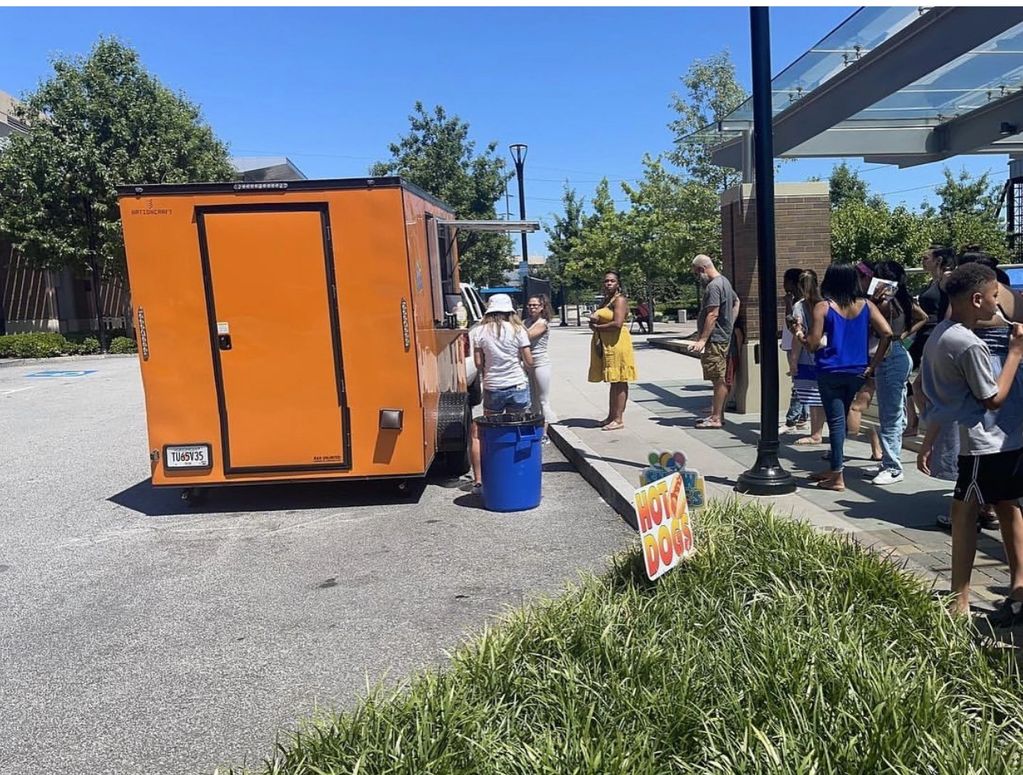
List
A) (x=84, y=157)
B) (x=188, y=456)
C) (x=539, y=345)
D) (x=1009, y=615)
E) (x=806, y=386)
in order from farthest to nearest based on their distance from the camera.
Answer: (x=84, y=157), (x=539, y=345), (x=806, y=386), (x=188, y=456), (x=1009, y=615)

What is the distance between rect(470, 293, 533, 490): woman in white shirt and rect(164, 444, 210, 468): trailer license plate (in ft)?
7.42

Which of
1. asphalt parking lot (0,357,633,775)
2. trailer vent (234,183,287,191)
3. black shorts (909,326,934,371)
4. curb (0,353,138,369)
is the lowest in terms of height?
asphalt parking lot (0,357,633,775)

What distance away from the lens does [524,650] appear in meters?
3.38

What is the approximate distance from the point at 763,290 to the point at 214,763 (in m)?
4.88

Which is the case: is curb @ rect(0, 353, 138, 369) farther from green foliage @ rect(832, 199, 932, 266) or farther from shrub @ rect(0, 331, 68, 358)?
green foliage @ rect(832, 199, 932, 266)

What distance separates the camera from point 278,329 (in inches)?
267

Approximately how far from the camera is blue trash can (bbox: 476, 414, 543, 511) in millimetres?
6531

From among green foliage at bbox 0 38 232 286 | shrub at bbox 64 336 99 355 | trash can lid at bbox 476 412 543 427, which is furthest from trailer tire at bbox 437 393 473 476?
shrub at bbox 64 336 99 355

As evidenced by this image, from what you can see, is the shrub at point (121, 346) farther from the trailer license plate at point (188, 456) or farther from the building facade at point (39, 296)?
the trailer license plate at point (188, 456)

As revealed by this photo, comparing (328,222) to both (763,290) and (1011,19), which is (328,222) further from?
(1011,19)

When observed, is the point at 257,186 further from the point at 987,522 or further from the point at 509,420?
the point at 987,522

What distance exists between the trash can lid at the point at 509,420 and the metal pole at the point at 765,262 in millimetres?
1684

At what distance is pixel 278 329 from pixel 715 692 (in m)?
4.93

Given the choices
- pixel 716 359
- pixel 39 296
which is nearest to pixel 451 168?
pixel 39 296
